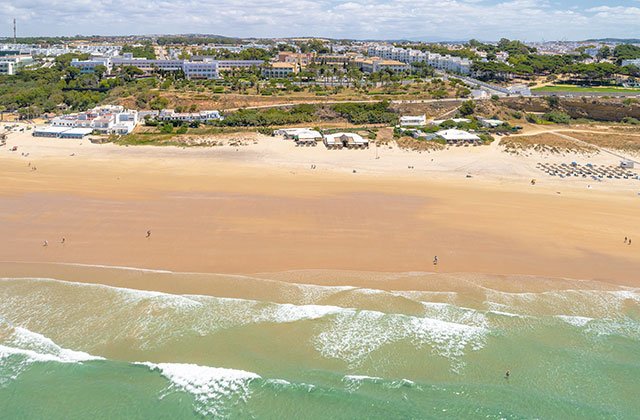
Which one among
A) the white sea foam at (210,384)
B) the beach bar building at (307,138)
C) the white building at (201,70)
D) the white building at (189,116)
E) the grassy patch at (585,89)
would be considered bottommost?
the white sea foam at (210,384)

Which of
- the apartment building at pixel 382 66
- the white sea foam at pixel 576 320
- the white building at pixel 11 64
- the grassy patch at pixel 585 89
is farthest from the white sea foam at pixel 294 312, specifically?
the white building at pixel 11 64

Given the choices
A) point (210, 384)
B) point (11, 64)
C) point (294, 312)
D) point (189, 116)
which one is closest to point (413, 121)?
point (189, 116)

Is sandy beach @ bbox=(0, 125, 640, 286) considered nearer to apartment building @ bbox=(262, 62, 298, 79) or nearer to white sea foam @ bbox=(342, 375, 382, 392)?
white sea foam @ bbox=(342, 375, 382, 392)

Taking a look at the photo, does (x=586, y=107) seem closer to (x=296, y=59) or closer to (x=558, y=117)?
(x=558, y=117)

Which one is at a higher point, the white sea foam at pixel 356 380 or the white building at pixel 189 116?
the white building at pixel 189 116

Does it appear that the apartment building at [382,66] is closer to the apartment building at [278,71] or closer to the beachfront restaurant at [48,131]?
the apartment building at [278,71]

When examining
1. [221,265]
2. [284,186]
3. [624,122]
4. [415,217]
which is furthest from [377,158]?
[624,122]
